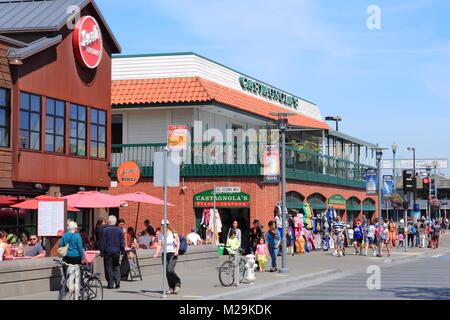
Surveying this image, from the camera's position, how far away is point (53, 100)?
2866 centimetres

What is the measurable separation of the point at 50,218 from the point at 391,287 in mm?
8885

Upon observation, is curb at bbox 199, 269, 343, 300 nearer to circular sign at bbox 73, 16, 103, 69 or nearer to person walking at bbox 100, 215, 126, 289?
person walking at bbox 100, 215, 126, 289

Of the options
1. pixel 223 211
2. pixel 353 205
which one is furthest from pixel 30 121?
pixel 353 205

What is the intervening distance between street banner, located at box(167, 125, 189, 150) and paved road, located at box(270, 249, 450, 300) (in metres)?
10.8

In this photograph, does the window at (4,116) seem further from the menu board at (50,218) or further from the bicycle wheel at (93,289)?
the bicycle wheel at (93,289)

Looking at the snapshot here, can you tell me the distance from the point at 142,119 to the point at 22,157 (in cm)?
1209

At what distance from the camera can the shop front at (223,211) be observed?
112 feet

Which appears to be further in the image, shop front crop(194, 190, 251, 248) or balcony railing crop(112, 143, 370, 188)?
balcony railing crop(112, 143, 370, 188)

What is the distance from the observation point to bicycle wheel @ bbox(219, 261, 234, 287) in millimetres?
19666

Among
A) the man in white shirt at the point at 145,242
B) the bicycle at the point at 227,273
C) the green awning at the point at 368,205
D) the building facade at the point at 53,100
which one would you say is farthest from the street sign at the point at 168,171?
the green awning at the point at 368,205

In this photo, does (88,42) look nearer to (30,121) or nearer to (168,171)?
(30,121)

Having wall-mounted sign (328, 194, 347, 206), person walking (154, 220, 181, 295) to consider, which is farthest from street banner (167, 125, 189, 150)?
person walking (154, 220, 181, 295)
